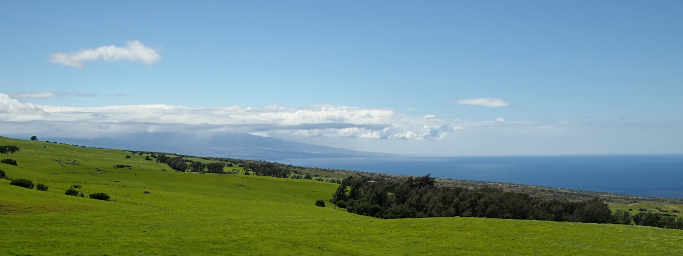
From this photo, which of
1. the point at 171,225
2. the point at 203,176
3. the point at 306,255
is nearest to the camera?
the point at 306,255

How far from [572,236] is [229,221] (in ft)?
77.2

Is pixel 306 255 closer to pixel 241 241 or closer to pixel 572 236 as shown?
pixel 241 241

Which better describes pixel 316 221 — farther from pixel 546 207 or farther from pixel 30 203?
pixel 546 207

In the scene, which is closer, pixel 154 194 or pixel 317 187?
pixel 154 194

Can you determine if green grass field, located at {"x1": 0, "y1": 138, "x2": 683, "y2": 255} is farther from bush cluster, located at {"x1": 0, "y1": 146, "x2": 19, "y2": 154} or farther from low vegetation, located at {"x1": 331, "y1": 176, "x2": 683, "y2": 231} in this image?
bush cluster, located at {"x1": 0, "y1": 146, "x2": 19, "y2": 154}

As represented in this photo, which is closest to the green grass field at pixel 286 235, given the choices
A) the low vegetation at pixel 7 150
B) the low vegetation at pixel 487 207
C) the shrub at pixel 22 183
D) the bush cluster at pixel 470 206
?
the shrub at pixel 22 183

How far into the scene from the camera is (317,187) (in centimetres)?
10381

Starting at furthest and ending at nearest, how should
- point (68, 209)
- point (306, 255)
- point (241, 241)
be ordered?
point (68, 209) → point (241, 241) → point (306, 255)

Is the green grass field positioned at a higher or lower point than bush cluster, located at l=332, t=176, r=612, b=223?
higher

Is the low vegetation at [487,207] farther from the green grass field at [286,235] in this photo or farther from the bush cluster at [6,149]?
the bush cluster at [6,149]

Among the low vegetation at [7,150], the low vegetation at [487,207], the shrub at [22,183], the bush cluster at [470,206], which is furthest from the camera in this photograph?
the low vegetation at [7,150]

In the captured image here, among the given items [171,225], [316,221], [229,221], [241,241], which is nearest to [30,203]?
[171,225]

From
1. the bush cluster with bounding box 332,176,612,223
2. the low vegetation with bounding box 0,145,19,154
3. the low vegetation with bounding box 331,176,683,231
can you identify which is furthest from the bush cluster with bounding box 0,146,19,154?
the low vegetation with bounding box 331,176,683,231

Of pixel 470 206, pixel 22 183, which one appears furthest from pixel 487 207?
pixel 22 183
